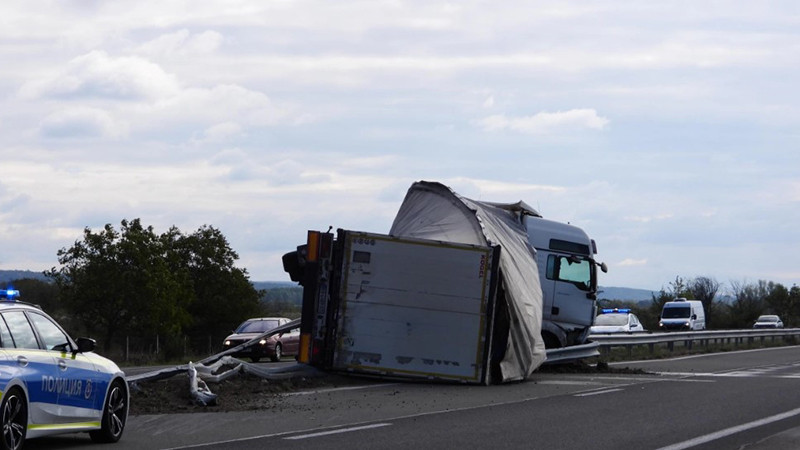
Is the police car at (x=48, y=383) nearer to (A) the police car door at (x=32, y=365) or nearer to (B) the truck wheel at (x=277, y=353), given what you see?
(A) the police car door at (x=32, y=365)

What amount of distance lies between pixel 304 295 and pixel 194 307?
5796 cm

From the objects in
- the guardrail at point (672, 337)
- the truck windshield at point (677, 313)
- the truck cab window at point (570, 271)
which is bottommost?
the guardrail at point (672, 337)

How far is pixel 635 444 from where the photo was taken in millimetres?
11938

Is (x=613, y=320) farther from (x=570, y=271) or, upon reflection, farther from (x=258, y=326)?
(x=570, y=271)

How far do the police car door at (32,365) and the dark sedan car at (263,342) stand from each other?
24.6 metres

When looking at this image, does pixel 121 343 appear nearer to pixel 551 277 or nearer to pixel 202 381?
pixel 551 277

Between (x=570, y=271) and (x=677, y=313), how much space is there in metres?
35.7

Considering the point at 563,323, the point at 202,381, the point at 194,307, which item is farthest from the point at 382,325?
the point at 194,307

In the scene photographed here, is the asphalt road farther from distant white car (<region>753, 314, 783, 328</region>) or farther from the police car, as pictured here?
distant white car (<region>753, 314, 783, 328</region>)

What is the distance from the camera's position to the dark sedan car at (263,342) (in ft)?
120

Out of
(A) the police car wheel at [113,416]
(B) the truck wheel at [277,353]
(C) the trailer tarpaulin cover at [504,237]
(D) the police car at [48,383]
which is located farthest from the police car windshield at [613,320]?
(D) the police car at [48,383]

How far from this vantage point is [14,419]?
400 inches

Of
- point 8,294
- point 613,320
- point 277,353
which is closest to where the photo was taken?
point 8,294

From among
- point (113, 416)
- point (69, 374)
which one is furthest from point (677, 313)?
point (69, 374)
